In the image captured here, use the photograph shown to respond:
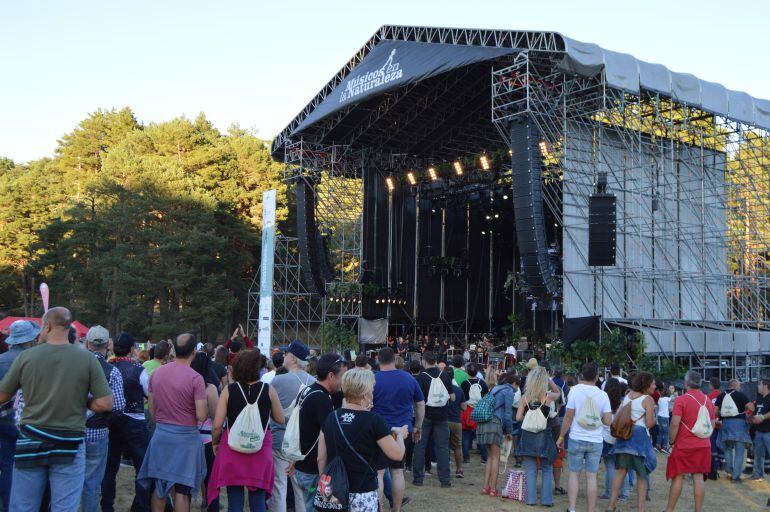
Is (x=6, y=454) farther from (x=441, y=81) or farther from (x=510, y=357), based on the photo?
(x=441, y=81)

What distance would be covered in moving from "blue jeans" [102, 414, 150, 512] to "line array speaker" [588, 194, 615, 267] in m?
10.9

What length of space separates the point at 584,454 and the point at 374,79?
47.4ft

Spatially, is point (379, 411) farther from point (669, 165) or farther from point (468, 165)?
point (468, 165)

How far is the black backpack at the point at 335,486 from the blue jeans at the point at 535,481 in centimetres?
364

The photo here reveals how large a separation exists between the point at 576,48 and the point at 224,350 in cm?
1124

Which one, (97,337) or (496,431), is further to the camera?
(496,431)

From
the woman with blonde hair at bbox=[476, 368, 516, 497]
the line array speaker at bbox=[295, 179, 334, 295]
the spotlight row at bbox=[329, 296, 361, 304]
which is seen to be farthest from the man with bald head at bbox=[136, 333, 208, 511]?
the spotlight row at bbox=[329, 296, 361, 304]

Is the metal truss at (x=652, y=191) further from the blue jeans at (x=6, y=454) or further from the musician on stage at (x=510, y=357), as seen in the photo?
the blue jeans at (x=6, y=454)

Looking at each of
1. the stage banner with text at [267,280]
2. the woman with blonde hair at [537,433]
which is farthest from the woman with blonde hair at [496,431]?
the stage banner with text at [267,280]

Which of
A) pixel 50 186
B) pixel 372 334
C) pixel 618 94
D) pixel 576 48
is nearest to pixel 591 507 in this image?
pixel 576 48

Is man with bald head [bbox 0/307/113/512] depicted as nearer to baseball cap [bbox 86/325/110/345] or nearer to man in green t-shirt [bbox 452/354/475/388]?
baseball cap [bbox 86/325/110/345]

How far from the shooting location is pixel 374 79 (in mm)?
18797

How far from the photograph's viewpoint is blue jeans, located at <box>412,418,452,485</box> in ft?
23.3

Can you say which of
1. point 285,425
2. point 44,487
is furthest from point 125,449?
point 44,487
